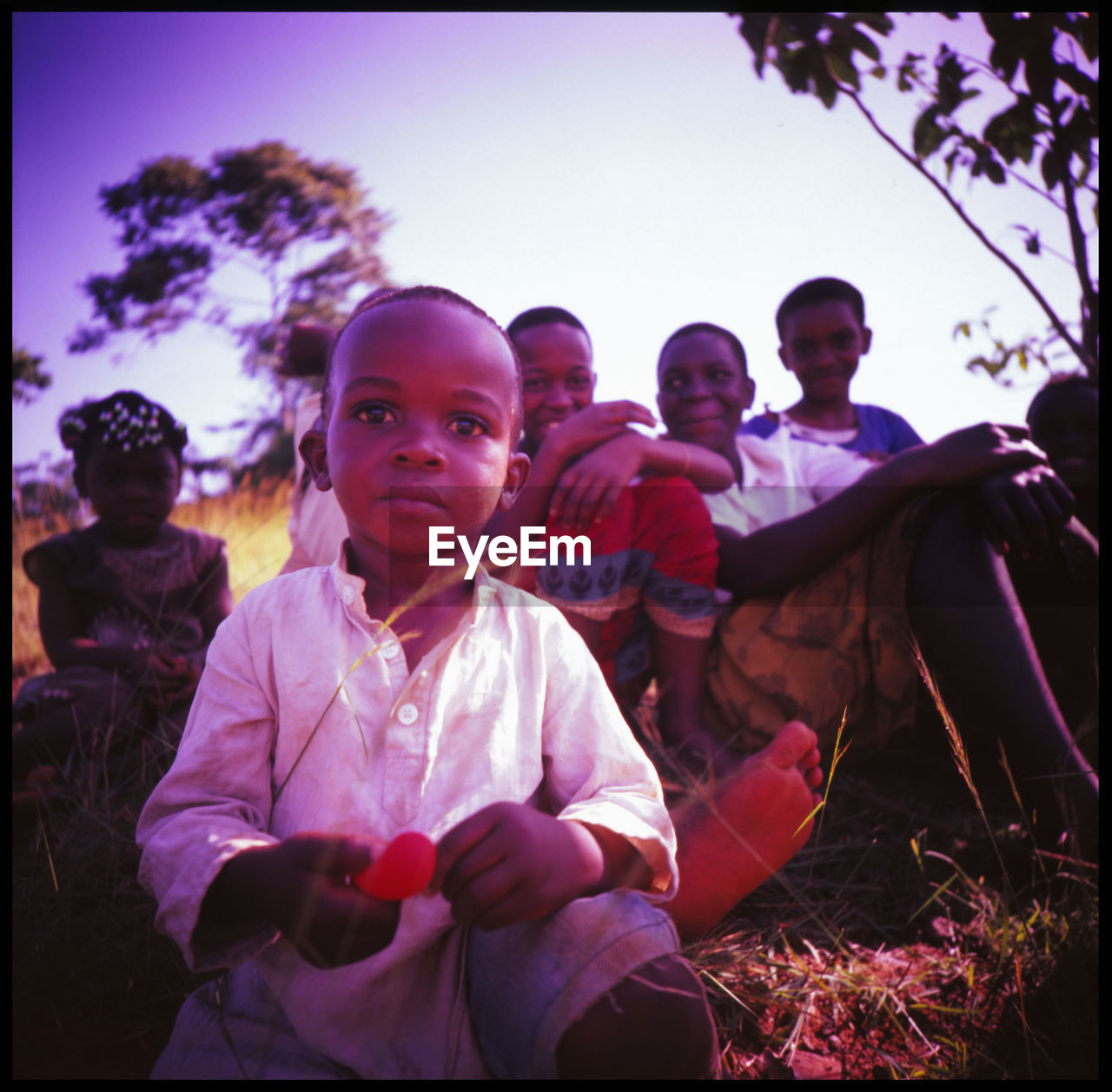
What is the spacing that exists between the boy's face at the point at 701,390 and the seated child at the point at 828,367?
117mm

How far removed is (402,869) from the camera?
0.65 metres

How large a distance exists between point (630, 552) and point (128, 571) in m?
1.58

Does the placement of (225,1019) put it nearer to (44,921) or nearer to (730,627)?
(44,921)

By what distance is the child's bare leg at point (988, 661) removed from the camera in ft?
4.49

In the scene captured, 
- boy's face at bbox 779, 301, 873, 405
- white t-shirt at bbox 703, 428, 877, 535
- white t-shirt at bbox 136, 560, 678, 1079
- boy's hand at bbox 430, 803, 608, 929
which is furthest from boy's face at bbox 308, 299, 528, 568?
boy's face at bbox 779, 301, 873, 405

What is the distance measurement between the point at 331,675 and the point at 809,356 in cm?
229

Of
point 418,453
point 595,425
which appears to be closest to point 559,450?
point 595,425

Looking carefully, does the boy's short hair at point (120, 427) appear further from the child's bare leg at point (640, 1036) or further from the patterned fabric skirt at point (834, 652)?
the child's bare leg at point (640, 1036)

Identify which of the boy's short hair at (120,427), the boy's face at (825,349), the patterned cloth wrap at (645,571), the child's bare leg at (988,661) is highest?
the boy's face at (825,349)

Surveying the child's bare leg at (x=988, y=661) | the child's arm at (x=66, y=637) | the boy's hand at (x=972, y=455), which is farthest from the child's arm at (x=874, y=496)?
the child's arm at (x=66, y=637)

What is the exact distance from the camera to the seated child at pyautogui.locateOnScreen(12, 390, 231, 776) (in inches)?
77.0

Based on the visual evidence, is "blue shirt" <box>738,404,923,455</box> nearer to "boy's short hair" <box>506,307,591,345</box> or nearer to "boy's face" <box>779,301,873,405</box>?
"boy's face" <box>779,301,873,405</box>

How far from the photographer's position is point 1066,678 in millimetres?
1798

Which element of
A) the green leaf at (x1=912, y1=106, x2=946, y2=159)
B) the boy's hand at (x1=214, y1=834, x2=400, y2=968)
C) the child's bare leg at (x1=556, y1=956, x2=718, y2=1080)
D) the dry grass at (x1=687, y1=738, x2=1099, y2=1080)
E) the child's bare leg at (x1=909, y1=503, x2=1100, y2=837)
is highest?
the green leaf at (x1=912, y1=106, x2=946, y2=159)
